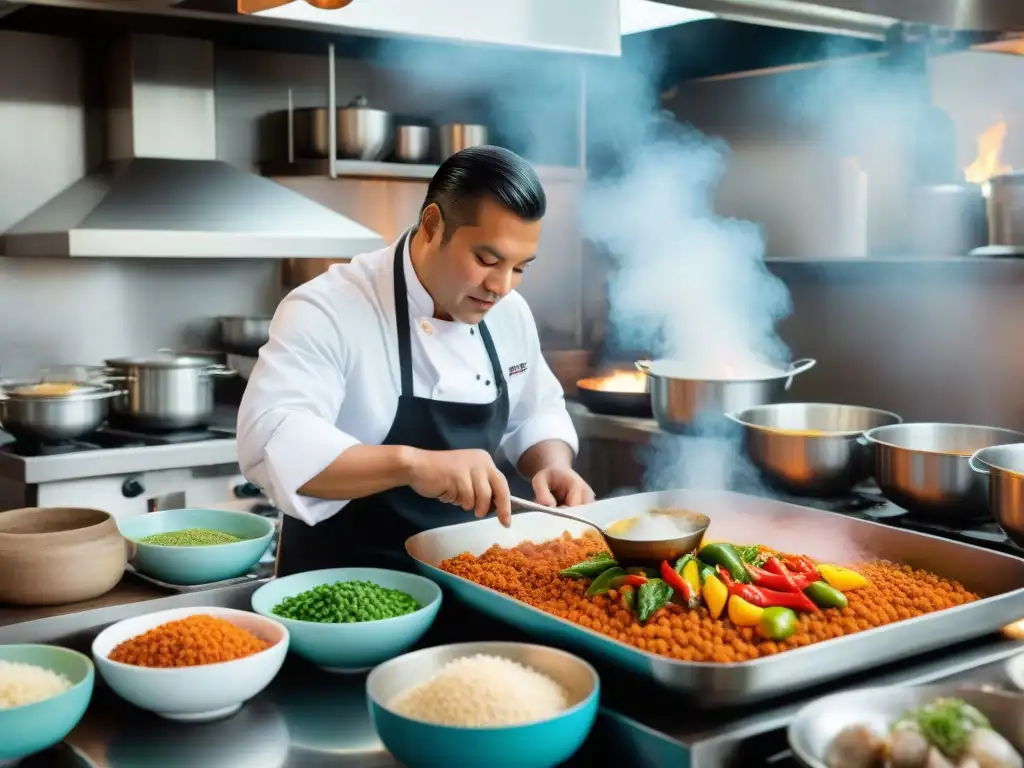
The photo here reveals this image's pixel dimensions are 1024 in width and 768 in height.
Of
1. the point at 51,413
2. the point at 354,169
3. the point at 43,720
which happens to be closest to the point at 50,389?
the point at 51,413

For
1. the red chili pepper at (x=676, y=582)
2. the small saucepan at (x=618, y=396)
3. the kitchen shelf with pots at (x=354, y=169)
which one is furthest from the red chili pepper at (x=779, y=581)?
the kitchen shelf with pots at (x=354, y=169)

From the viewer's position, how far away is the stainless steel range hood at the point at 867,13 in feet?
7.99

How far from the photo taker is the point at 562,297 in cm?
528

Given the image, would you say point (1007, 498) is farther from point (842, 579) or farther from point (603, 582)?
point (603, 582)

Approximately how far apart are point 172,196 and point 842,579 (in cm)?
295

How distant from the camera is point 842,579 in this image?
5.52 feet

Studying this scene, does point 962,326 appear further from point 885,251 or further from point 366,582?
Answer: point 366,582

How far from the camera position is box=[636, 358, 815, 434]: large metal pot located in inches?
132

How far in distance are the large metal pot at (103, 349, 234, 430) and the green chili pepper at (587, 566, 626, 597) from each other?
94.2 inches

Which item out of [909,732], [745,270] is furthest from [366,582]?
[745,270]

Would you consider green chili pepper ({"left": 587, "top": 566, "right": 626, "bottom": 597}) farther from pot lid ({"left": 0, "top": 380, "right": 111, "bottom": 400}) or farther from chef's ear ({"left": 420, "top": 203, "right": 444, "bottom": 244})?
pot lid ({"left": 0, "top": 380, "right": 111, "bottom": 400})

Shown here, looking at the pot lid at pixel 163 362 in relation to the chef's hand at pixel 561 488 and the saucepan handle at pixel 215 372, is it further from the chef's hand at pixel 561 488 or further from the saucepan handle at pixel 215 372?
the chef's hand at pixel 561 488

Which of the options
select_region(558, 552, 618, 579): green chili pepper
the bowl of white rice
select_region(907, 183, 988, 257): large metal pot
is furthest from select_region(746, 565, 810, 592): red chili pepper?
select_region(907, 183, 988, 257): large metal pot

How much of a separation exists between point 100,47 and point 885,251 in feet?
9.78
